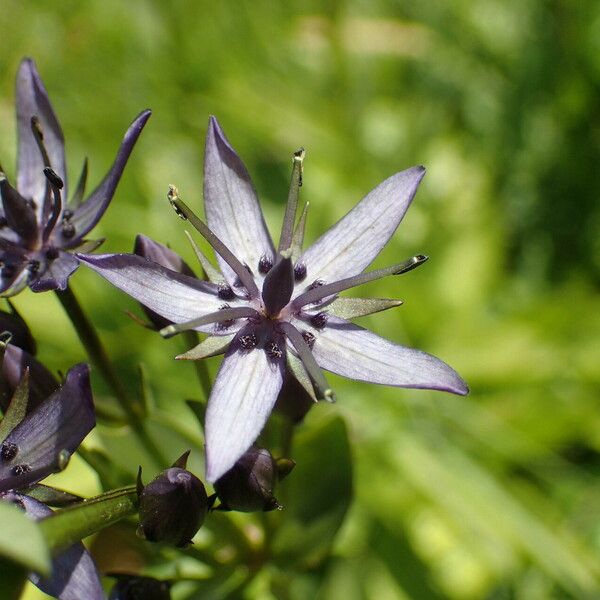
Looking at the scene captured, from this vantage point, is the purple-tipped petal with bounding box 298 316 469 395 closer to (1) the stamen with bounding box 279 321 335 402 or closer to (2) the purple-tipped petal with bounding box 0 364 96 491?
(1) the stamen with bounding box 279 321 335 402

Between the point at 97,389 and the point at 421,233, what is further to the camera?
the point at 421,233

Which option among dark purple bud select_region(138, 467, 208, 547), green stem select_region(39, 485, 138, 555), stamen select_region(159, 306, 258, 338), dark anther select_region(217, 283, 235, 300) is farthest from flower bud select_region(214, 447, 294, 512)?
dark anther select_region(217, 283, 235, 300)

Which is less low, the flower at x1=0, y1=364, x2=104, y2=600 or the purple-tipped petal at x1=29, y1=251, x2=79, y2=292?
the purple-tipped petal at x1=29, y1=251, x2=79, y2=292

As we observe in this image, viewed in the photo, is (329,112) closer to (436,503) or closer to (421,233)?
(421,233)

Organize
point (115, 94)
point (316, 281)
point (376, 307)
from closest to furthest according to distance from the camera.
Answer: point (376, 307) < point (316, 281) < point (115, 94)

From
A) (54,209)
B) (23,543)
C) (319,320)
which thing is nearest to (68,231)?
(54,209)

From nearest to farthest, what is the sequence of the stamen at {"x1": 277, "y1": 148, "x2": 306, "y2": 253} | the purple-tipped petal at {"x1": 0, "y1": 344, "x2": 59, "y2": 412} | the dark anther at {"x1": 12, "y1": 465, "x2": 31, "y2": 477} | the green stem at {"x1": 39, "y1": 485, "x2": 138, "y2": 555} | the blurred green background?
the green stem at {"x1": 39, "y1": 485, "x2": 138, "y2": 555}
the dark anther at {"x1": 12, "y1": 465, "x2": 31, "y2": 477}
the purple-tipped petal at {"x1": 0, "y1": 344, "x2": 59, "y2": 412}
the stamen at {"x1": 277, "y1": 148, "x2": 306, "y2": 253}
the blurred green background

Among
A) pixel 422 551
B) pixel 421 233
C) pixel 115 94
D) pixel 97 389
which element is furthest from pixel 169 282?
pixel 115 94

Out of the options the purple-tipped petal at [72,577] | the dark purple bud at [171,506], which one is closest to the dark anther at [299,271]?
the dark purple bud at [171,506]
